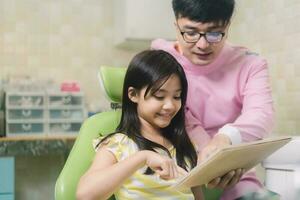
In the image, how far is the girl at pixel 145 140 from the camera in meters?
1.06

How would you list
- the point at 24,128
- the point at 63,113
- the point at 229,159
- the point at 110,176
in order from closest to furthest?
the point at 229,159, the point at 110,176, the point at 24,128, the point at 63,113

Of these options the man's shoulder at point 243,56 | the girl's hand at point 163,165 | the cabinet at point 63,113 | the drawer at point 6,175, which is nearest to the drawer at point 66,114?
the cabinet at point 63,113

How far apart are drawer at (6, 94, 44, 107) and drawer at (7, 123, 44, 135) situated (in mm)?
118

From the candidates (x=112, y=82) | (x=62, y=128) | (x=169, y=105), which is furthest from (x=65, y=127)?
(x=169, y=105)

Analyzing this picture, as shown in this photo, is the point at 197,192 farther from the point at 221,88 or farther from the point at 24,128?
the point at 24,128

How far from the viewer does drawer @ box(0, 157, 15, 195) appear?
7.52ft

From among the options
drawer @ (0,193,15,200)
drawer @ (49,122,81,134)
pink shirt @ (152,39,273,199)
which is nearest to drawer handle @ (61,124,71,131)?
drawer @ (49,122,81,134)

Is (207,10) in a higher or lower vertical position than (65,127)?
higher

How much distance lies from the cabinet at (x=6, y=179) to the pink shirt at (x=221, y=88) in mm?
1332

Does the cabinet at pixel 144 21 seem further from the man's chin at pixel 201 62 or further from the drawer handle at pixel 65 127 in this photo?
the man's chin at pixel 201 62

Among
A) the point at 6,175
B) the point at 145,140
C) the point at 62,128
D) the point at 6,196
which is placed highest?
the point at 145,140

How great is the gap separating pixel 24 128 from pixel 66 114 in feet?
0.88

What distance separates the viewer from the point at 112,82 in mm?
1384

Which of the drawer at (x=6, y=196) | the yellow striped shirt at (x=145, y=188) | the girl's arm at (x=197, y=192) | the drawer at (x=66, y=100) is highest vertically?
the yellow striped shirt at (x=145, y=188)
